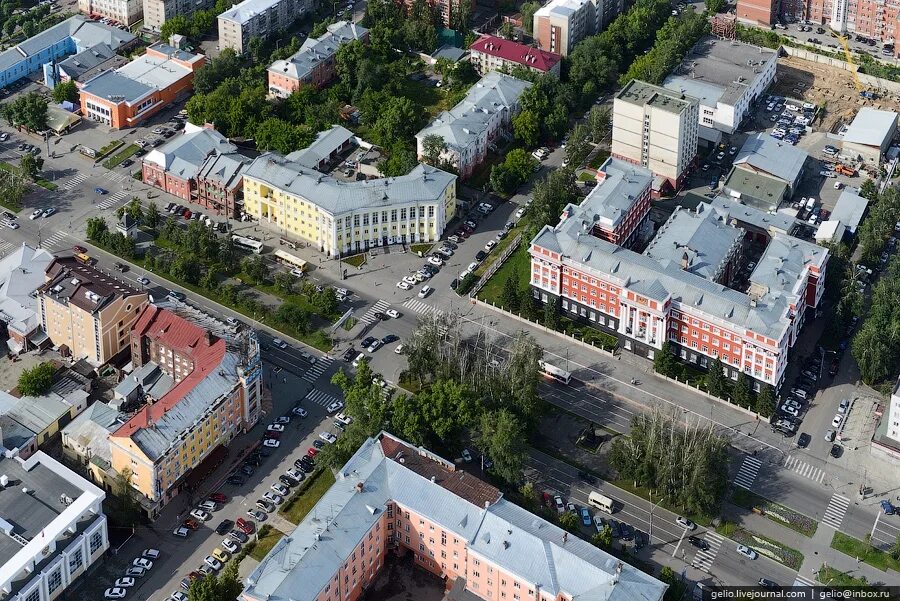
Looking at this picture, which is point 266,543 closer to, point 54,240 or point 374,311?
point 374,311

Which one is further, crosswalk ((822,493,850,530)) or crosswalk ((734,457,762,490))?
crosswalk ((734,457,762,490))

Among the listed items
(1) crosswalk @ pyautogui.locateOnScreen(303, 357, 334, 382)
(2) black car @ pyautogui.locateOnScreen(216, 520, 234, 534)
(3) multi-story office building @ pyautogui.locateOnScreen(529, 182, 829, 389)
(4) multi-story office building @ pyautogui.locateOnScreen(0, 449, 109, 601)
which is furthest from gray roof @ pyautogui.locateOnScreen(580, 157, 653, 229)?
(4) multi-story office building @ pyautogui.locateOnScreen(0, 449, 109, 601)

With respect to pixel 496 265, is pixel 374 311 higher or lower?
lower

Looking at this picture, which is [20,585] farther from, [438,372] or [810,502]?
[810,502]

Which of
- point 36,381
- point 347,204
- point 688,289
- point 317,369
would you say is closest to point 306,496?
point 317,369

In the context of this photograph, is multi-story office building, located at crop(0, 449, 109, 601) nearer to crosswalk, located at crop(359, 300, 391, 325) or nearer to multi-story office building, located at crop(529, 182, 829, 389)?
crosswalk, located at crop(359, 300, 391, 325)

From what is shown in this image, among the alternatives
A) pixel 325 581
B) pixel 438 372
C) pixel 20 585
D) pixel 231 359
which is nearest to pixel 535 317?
pixel 438 372
